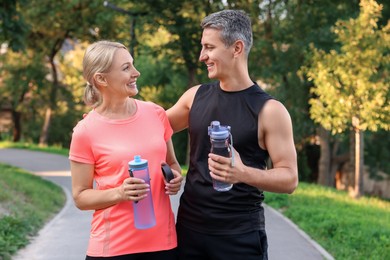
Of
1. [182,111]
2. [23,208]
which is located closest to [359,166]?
[23,208]

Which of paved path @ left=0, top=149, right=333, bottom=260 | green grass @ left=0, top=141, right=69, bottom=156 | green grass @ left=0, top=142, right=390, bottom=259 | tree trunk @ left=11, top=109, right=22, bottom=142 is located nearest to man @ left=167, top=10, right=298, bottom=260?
paved path @ left=0, top=149, right=333, bottom=260

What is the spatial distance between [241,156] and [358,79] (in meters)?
11.7

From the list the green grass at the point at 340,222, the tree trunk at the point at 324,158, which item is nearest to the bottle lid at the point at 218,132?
the green grass at the point at 340,222

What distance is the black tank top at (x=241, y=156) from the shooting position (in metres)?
3.14

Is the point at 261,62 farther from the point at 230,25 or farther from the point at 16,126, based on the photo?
the point at 16,126

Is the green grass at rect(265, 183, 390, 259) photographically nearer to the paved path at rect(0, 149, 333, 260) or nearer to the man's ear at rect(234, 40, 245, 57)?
the paved path at rect(0, 149, 333, 260)

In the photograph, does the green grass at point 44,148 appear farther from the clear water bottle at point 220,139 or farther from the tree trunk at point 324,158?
the clear water bottle at point 220,139

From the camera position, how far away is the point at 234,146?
10.3ft

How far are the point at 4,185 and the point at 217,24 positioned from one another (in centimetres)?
992

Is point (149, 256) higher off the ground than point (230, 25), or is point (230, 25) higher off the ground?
point (230, 25)

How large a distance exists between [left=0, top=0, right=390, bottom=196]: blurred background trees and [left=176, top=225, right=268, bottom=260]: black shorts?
11474 millimetres

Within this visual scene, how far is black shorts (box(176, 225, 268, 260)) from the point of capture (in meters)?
3.24

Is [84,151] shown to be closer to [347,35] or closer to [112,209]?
[112,209]

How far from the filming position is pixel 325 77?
580 inches
